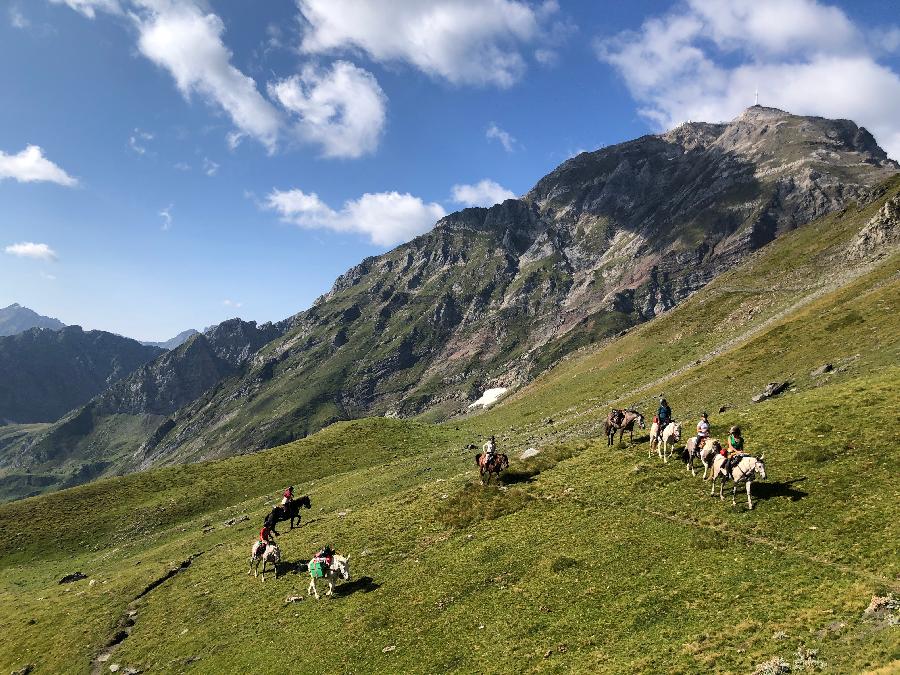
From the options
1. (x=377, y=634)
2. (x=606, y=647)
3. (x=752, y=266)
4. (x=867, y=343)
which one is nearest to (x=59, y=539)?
(x=377, y=634)

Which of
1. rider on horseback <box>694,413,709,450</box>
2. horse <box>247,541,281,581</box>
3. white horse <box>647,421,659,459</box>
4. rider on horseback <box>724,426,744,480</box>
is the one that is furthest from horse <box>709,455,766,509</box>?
horse <box>247,541,281,581</box>

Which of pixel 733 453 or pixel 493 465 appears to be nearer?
pixel 733 453

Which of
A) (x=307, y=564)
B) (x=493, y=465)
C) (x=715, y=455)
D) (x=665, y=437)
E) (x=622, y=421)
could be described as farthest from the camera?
(x=622, y=421)

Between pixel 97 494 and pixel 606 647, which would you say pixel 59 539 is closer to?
pixel 97 494

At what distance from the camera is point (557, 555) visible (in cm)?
2808

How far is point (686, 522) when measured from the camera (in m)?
27.5

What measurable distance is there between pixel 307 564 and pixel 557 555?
2005 cm

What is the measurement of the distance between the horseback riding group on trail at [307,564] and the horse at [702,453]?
77.7ft

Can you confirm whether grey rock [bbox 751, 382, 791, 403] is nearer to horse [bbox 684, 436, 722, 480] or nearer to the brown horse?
the brown horse

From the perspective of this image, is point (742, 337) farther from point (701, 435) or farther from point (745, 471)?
point (745, 471)

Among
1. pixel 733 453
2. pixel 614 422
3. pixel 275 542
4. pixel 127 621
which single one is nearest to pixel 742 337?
pixel 614 422

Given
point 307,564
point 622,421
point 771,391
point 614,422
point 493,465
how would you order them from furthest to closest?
point 771,391 < point 614,422 < point 622,421 < point 493,465 < point 307,564

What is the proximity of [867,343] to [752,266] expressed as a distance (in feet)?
245

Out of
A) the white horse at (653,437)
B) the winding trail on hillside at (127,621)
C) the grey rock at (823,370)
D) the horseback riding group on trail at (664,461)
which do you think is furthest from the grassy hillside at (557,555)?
the horseback riding group on trail at (664,461)
